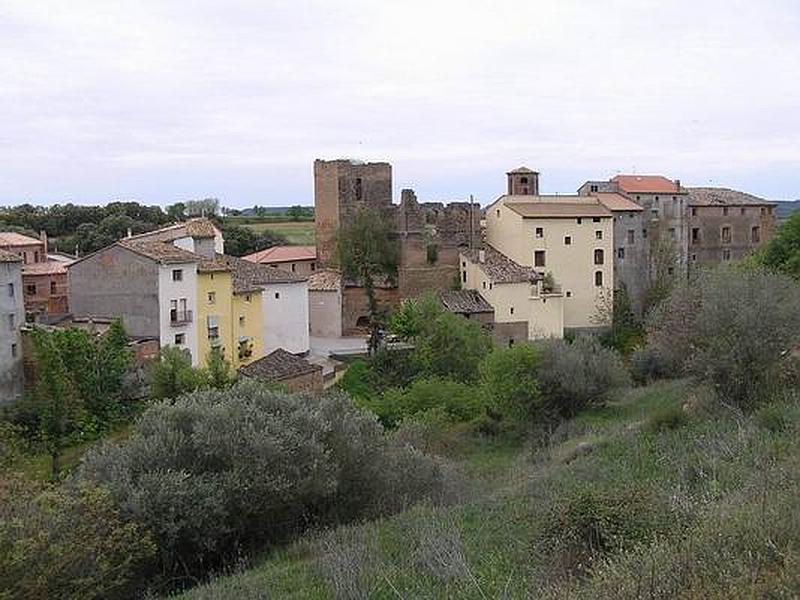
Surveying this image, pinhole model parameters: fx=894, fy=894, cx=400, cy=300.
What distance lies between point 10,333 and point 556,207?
1002 inches

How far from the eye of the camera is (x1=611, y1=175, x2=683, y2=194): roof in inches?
1919

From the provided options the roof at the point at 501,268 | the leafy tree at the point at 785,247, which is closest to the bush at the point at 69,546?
the roof at the point at 501,268

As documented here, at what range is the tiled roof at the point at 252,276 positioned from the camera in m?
34.2

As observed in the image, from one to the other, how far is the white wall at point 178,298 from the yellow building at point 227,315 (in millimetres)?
277

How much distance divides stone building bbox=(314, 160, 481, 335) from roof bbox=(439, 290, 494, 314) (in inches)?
67.8

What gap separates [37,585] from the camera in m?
10.3

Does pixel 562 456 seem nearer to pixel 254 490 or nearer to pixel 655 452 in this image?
pixel 655 452

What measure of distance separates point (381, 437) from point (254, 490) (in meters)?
3.40

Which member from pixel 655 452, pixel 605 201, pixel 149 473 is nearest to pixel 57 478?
pixel 149 473

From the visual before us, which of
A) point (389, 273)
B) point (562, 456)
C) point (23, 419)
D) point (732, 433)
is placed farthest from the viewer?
point (389, 273)

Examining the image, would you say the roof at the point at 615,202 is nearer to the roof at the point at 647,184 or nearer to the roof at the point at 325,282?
the roof at the point at 647,184

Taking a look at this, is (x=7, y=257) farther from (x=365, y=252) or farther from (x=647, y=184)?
(x=647, y=184)

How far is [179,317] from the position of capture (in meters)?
31.2

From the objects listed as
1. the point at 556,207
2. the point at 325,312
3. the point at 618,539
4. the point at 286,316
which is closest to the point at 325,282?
the point at 325,312
